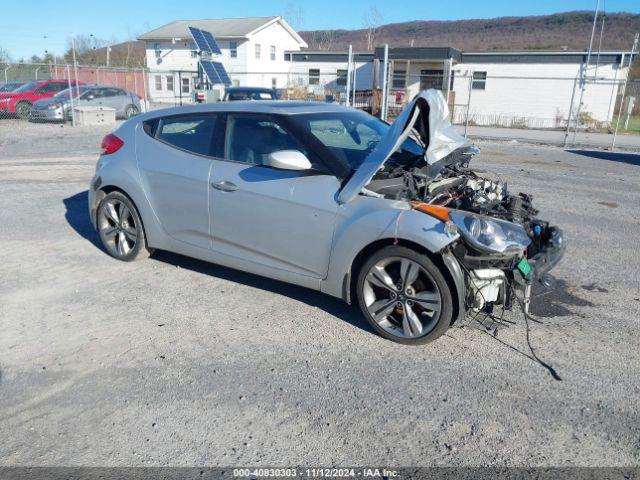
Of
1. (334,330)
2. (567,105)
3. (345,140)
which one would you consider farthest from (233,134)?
(567,105)

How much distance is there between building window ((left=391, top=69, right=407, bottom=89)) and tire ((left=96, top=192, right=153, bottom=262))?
1385 inches

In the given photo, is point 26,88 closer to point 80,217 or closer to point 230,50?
point 80,217

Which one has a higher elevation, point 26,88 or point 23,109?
point 26,88

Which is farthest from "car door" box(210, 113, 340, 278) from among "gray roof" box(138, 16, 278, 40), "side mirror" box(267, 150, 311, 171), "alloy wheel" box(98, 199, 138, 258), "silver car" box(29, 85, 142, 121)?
"gray roof" box(138, 16, 278, 40)

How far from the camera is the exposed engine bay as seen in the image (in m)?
3.54

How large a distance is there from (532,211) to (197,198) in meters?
2.80

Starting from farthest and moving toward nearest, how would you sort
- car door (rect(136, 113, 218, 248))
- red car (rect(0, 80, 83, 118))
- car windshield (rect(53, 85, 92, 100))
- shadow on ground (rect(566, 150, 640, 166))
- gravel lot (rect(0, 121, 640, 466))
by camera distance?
1. red car (rect(0, 80, 83, 118))
2. car windshield (rect(53, 85, 92, 100))
3. shadow on ground (rect(566, 150, 640, 166))
4. car door (rect(136, 113, 218, 248))
5. gravel lot (rect(0, 121, 640, 466))

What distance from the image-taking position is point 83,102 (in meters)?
22.5

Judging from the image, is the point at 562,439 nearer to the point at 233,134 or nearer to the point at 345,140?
the point at 345,140

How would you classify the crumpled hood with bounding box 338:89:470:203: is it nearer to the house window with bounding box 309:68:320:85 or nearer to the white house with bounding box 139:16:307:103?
the house window with bounding box 309:68:320:85

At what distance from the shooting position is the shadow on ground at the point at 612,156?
14234 millimetres

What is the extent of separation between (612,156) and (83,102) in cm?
1998

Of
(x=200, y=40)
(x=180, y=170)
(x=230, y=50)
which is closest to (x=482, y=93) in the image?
(x=200, y=40)

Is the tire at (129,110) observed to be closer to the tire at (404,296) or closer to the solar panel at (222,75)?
the solar panel at (222,75)
